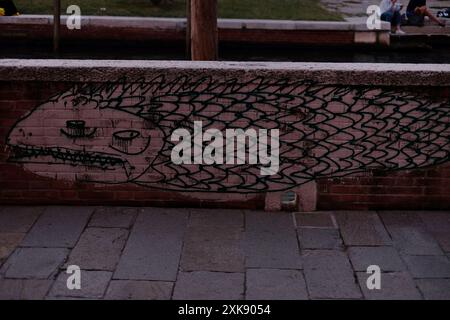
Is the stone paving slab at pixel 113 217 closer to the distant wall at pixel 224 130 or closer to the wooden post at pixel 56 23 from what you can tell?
the distant wall at pixel 224 130

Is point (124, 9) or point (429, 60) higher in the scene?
point (124, 9)

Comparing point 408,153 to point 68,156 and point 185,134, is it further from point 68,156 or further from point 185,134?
point 68,156

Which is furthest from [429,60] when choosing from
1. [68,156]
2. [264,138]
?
[68,156]

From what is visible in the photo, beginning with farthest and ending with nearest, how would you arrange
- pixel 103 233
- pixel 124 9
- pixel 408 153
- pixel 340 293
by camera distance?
1. pixel 124 9
2. pixel 408 153
3. pixel 103 233
4. pixel 340 293

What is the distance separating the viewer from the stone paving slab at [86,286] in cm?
429

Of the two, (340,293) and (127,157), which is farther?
(127,157)

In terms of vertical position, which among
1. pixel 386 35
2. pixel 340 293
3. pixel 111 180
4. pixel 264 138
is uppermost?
pixel 386 35

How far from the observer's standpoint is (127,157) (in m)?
5.66

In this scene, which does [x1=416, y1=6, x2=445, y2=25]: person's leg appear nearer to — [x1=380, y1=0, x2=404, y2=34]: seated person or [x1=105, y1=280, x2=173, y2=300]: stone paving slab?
[x1=380, y1=0, x2=404, y2=34]: seated person

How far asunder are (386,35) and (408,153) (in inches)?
391

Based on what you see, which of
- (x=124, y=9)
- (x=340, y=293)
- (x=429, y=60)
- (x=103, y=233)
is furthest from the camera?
(x=124, y=9)

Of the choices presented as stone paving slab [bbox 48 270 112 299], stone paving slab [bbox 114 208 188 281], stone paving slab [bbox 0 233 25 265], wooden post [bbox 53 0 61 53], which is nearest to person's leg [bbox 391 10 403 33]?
wooden post [bbox 53 0 61 53]

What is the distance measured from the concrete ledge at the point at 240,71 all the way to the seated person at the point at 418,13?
11.3 m

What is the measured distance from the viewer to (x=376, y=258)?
491 cm
